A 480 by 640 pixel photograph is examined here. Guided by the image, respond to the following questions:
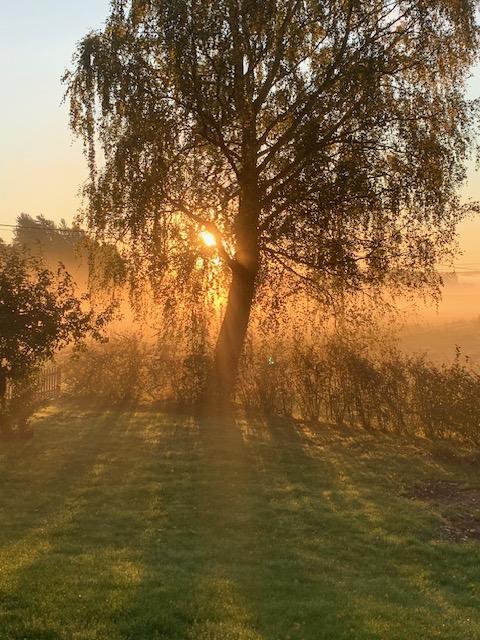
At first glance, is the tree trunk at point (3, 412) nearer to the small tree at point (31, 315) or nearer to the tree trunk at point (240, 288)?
the small tree at point (31, 315)

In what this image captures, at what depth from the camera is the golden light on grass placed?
1630cm

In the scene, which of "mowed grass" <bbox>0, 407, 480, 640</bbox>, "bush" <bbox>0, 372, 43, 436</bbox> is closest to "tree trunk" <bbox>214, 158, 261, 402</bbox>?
"mowed grass" <bbox>0, 407, 480, 640</bbox>

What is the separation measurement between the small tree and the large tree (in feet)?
13.0

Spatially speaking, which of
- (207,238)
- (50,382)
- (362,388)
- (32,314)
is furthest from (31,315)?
(362,388)

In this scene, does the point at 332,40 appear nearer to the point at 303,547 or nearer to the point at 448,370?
the point at 448,370

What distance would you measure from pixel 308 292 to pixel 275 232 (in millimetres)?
2429

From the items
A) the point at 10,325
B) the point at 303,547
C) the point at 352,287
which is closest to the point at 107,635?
the point at 303,547

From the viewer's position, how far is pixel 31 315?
1163 centimetres

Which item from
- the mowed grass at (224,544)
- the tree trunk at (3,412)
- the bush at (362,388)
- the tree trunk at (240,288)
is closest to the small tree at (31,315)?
the tree trunk at (3,412)

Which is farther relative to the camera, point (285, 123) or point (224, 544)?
point (285, 123)

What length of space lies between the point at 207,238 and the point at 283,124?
407cm

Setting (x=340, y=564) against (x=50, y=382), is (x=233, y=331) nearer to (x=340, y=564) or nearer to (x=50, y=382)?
(x=50, y=382)

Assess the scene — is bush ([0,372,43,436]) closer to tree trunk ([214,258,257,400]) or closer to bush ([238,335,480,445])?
tree trunk ([214,258,257,400])

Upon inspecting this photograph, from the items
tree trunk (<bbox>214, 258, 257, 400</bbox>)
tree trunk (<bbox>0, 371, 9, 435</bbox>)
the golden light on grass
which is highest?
the golden light on grass
